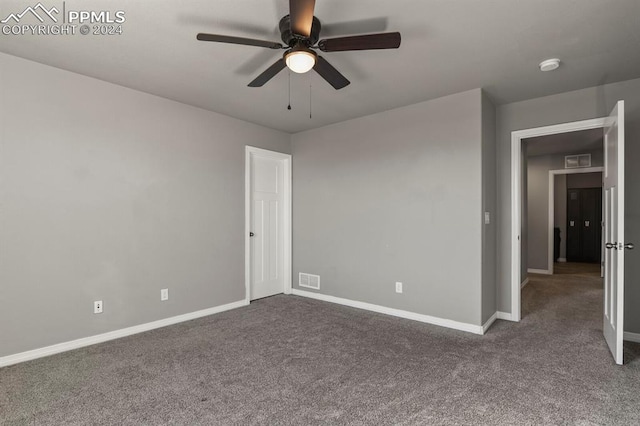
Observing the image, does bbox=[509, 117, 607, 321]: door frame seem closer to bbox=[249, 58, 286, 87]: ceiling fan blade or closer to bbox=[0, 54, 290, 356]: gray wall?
bbox=[249, 58, 286, 87]: ceiling fan blade

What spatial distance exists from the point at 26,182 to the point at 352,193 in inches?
132

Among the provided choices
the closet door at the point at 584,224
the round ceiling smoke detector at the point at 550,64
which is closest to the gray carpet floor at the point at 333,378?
the round ceiling smoke detector at the point at 550,64

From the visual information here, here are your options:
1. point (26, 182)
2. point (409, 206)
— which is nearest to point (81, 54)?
point (26, 182)

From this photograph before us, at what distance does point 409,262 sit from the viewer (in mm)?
3863

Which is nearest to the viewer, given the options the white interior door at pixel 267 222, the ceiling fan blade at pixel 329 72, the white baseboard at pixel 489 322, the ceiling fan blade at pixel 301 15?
the ceiling fan blade at pixel 301 15

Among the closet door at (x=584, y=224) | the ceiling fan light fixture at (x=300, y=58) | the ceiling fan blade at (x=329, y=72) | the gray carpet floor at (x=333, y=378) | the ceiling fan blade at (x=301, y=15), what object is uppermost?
the ceiling fan blade at (x=301, y=15)

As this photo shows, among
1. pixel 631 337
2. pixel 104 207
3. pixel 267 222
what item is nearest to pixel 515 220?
pixel 631 337

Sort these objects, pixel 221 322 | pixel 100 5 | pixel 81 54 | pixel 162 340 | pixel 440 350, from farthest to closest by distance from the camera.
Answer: pixel 221 322 < pixel 162 340 < pixel 440 350 < pixel 81 54 < pixel 100 5

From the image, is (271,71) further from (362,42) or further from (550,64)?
(550,64)

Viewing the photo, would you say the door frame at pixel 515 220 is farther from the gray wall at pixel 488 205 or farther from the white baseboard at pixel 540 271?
the white baseboard at pixel 540 271

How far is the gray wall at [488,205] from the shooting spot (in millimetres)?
3445

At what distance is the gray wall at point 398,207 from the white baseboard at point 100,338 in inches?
61.9

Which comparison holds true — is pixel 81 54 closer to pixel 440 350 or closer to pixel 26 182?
pixel 26 182

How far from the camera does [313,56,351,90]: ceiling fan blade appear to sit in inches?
86.9
